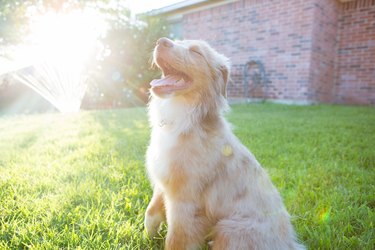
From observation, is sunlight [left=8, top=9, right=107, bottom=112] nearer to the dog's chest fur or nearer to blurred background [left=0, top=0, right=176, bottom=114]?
blurred background [left=0, top=0, right=176, bottom=114]

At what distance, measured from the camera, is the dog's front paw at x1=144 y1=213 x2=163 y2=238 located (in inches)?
82.6

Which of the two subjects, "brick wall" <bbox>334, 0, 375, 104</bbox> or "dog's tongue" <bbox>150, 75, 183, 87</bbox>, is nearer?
"dog's tongue" <bbox>150, 75, 183, 87</bbox>

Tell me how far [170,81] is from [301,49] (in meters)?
8.89

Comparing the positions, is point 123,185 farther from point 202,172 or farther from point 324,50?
point 324,50

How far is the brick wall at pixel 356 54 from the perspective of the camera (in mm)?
10109

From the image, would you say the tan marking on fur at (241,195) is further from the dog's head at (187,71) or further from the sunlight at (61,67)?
the sunlight at (61,67)

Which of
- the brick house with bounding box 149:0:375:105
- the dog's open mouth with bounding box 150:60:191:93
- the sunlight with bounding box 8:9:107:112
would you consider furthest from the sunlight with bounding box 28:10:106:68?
the dog's open mouth with bounding box 150:60:191:93

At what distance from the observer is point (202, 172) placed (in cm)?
186

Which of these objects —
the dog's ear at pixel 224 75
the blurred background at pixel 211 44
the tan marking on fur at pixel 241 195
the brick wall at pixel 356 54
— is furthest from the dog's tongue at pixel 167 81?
the brick wall at pixel 356 54

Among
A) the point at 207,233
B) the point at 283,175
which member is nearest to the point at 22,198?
the point at 207,233

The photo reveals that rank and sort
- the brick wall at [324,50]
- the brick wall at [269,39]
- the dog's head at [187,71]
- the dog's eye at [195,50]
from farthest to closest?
the brick wall at [269,39] → the brick wall at [324,50] → the dog's eye at [195,50] → the dog's head at [187,71]

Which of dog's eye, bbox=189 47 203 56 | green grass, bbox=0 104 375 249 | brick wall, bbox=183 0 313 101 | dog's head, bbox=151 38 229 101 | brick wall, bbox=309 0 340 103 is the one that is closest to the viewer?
green grass, bbox=0 104 375 249

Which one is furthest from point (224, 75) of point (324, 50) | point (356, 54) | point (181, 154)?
point (356, 54)

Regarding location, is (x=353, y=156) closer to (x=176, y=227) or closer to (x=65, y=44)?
(x=176, y=227)
